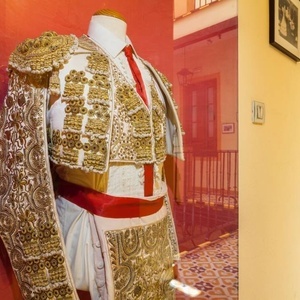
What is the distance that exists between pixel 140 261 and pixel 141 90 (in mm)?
368

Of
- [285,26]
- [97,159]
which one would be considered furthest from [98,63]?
[285,26]

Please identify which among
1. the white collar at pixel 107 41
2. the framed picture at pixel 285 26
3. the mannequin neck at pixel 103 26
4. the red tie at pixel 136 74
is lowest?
the red tie at pixel 136 74

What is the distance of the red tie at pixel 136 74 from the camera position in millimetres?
779

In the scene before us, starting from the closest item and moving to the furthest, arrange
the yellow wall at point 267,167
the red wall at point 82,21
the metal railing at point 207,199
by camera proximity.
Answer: the red wall at point 82,21, the metal railing at point 207,199, the yellow wall at point 267,167

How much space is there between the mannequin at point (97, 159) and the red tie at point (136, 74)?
11mm

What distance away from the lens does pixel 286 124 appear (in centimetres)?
176

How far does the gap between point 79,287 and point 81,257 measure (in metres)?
0.06

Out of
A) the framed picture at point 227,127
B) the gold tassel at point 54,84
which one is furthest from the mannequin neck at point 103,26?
the framed picture at point 227,127

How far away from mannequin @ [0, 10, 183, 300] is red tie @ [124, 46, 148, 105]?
11 mm

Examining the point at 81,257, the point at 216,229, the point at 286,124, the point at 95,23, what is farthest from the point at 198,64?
the point at 286,124

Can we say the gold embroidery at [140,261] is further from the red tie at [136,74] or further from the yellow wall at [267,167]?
the yellow wall at [267,167]

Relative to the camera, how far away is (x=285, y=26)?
1.67 meters

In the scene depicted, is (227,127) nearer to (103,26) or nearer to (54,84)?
(103,26)

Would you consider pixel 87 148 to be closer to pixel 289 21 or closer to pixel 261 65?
pixel 261 65
